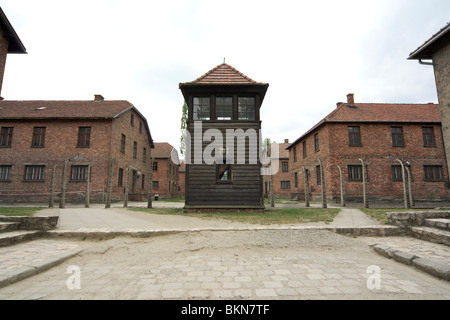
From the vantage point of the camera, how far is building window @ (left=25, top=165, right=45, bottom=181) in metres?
18.4

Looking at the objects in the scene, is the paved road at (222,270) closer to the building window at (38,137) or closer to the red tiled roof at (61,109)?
the red tiled roof at (61,109)

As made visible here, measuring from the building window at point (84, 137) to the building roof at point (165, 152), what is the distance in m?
13.8

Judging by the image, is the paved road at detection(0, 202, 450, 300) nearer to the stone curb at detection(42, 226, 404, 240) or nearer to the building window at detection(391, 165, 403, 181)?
the stone curb at detection(42, 226, 404, 240)

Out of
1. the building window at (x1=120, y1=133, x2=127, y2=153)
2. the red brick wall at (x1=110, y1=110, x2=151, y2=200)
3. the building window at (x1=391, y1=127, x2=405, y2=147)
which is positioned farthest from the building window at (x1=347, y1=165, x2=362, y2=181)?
the building window at (x1=120, y1=133, x2=127, y2=153)

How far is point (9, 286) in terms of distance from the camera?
116 inches

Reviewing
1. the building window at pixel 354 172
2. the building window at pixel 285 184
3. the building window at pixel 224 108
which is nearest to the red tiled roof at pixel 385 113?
the building window at pixel 354 172

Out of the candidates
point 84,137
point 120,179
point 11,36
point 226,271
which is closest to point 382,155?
point 226,271

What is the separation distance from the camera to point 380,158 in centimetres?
1883

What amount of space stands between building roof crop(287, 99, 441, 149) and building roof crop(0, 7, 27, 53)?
65.2ft

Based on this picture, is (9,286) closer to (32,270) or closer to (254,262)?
(32,270)

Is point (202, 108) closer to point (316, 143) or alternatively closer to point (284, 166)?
point (316, 143)

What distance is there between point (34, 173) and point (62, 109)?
19.7 ft
